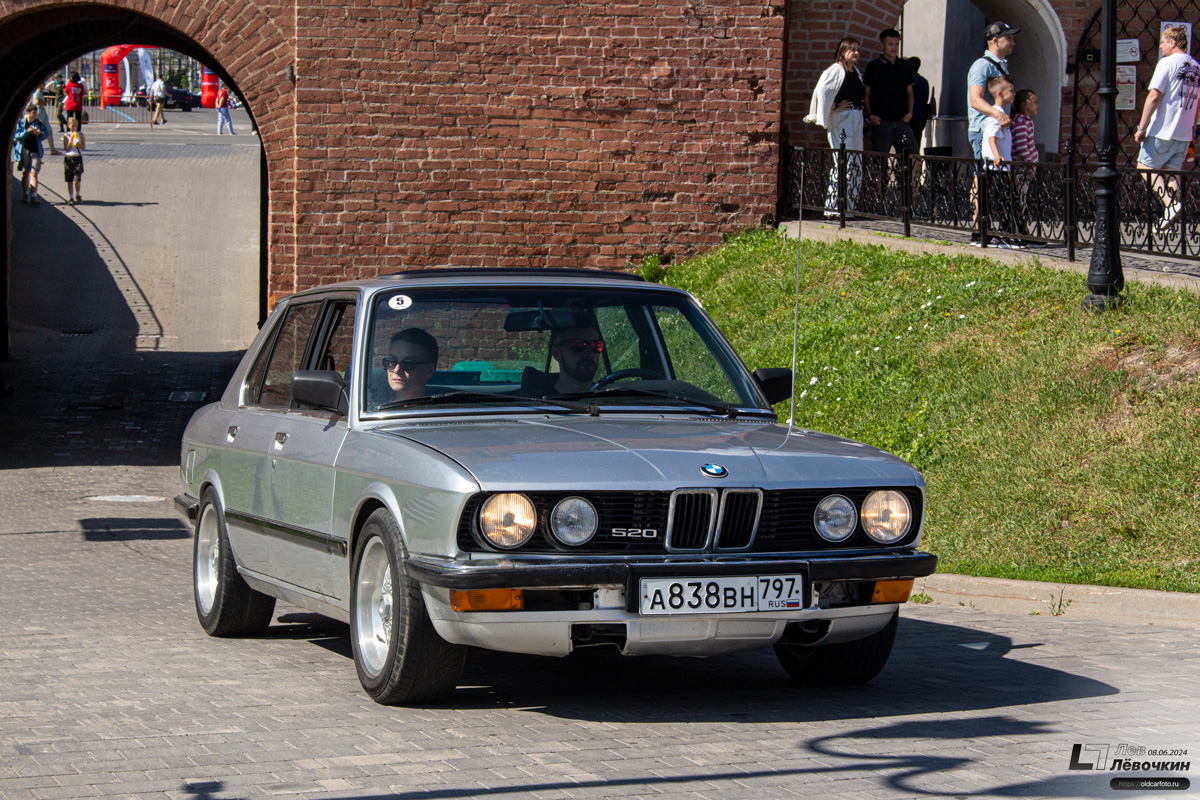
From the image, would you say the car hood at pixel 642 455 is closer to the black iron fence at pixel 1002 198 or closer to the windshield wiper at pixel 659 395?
the windshield wiper at pixel 659 395

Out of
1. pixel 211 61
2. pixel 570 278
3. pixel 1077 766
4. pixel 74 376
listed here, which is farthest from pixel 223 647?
pixel 211 61

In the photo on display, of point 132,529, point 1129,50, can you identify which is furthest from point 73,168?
point 132,529

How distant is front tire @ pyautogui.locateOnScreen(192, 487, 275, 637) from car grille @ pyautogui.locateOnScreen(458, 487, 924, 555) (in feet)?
8.58

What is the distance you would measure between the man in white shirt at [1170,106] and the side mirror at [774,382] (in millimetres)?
9280

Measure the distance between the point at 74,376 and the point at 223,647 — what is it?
16.6 metres

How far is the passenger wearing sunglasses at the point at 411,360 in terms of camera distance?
20.5ft

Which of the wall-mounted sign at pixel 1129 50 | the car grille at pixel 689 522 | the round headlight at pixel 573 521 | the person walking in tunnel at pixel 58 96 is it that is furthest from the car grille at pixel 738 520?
the person walking in tunnel at pixel 58 96

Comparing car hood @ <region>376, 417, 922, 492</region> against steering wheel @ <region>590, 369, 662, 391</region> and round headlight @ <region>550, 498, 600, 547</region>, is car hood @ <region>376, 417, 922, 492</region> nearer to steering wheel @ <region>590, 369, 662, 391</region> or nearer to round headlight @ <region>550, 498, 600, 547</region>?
round headlight @ <region>550, 498, 600, 547</region>

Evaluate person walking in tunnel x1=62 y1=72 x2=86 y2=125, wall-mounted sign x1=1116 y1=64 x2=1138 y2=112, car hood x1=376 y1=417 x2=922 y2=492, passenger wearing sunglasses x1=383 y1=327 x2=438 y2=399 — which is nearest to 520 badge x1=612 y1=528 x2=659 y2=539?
car hood x1=376 y1=417 x2=922 y2=492

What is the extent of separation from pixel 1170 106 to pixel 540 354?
36.0 feet

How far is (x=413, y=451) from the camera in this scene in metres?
5.56

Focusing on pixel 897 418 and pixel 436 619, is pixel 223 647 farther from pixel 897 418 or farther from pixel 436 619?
pixel 897 418

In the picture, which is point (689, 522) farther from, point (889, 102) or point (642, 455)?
point (889, 102)

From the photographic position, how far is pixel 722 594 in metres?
5.33
